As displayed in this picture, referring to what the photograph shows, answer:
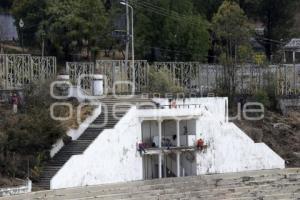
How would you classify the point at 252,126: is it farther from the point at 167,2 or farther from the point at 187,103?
the point at 167,2

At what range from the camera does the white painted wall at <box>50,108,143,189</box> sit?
1118 inches

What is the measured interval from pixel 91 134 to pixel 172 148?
3.38 m

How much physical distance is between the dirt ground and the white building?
158 centimetres

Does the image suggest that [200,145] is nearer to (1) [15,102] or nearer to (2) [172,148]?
(2) [172,148]

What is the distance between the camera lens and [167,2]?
4688cm

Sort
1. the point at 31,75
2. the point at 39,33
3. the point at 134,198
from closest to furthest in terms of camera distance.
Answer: the point at 134,198, the point at 31,75, the point at 39,33

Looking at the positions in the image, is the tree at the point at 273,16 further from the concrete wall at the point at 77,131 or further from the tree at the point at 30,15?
the concrete wall at the point at 77,131

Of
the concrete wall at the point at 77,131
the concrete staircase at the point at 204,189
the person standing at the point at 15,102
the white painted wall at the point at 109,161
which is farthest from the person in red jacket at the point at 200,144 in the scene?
the person standing at the point at 15,102

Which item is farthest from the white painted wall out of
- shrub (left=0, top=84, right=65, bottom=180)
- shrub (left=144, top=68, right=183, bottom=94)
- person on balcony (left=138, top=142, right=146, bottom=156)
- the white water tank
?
shrub (left=144, top=68, right=183, bottom=94)

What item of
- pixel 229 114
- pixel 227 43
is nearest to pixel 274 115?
pixel 229 114

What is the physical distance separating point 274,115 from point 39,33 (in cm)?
1504

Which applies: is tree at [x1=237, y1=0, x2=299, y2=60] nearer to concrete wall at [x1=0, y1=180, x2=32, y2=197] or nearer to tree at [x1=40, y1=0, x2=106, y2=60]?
tree at [x1=40, y1=0, x2=106, y2=60]

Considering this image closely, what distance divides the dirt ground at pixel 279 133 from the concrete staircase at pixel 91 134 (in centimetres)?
570

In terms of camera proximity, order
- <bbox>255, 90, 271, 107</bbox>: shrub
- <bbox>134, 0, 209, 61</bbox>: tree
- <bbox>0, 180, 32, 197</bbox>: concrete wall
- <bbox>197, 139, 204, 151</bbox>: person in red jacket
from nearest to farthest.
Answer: <bbox>0, 180, 32, 197</bbox>: concrete wall → <bbox>197, 139, 204, 151</bbox>: person in red jacket → <bbox>255, 90, 271, 107</bbox>: shrub → <bbox>134, 0, 209, 61</bbox>: tree
